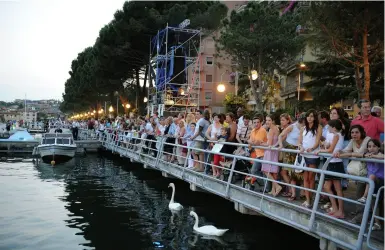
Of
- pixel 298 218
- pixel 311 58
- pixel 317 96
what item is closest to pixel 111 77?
pixel 311 58

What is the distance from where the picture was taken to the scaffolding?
88.1ft

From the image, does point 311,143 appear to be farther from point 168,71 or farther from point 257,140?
point 168,71

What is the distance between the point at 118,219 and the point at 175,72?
18.4 metres

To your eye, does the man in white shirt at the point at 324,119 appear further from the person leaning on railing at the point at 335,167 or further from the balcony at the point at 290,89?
the balcony at the point at 290,89

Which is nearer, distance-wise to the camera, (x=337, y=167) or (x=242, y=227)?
(x=337, y=167)

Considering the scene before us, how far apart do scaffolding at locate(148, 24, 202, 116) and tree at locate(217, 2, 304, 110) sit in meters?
2.76

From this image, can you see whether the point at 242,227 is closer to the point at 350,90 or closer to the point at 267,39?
the point at 350,90

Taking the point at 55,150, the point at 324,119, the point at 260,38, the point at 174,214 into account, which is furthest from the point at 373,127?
the point at 55,150

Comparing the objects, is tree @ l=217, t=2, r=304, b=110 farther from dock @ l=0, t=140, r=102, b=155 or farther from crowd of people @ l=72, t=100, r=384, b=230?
crowd of people @ l=72, t=100, r=384, b=230

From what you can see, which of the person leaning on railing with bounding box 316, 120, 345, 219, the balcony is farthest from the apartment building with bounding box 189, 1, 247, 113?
the person leaning on railing with bounding box 316, 120, 345, 219

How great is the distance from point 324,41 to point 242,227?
1212 centimetres

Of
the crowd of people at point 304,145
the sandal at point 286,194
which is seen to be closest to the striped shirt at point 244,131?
the crowd of people at point 304,145

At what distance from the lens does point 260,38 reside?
2481 cm

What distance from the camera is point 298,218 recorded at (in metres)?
6.86
